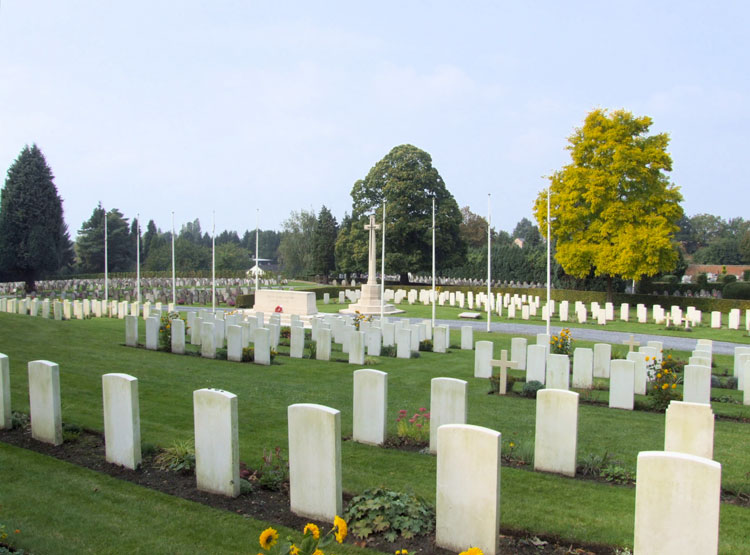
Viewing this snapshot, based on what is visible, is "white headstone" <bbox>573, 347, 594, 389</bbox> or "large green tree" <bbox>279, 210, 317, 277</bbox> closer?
"white headstone" <bbox>573, 347, 594, 389</bbox>

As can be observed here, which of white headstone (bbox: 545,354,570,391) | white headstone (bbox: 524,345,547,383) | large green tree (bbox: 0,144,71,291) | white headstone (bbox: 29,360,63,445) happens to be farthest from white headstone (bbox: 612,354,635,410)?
large green tree (bbox: 0,144,71,291)

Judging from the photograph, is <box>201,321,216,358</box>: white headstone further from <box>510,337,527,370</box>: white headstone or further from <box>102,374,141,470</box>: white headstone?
<box>102,374,141,470</box>: white headstone

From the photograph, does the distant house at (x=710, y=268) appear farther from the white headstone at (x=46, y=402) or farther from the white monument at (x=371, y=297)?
the white headstone at (x=46, y=402)

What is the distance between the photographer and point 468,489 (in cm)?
439

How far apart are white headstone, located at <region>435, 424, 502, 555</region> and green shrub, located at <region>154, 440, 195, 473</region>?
110 inches

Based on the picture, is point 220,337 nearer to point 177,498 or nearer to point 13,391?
point 13,391

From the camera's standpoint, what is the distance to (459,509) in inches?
173

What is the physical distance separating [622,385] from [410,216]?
34668 mm

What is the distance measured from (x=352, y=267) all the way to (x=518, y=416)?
3792cm

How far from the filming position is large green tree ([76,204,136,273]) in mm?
62656

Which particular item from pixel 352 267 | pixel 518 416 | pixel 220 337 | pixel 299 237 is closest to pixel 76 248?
pixel 299 237

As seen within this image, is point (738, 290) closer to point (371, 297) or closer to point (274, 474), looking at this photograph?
point (371, 297)

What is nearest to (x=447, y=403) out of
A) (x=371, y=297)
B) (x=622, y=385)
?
(x=622, y=385)

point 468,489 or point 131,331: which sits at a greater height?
point 468,489
